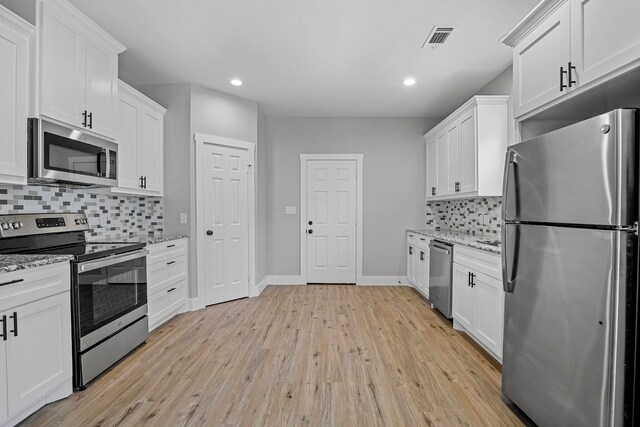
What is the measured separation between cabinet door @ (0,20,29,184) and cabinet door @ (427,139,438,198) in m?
4.45

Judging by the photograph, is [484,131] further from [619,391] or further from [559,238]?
[619,391]

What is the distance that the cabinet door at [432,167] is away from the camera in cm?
467

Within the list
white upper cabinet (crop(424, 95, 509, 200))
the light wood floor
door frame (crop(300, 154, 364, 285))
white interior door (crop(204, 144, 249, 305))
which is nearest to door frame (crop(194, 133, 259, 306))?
white interior door (crop(204, 144, 249, 305))

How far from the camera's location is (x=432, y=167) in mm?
4824

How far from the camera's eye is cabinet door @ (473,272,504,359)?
2.48 m

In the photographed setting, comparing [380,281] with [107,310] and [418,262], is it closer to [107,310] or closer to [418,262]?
[418,262]

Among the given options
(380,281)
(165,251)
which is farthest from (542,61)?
(380,281)

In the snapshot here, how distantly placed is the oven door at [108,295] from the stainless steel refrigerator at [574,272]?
108 inches

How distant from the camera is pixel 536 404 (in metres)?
1.73

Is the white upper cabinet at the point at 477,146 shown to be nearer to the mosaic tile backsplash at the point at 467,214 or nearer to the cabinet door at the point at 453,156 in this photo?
the cabinet door at the point at 453,156

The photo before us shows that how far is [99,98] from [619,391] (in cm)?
380

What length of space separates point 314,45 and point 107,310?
2832mm

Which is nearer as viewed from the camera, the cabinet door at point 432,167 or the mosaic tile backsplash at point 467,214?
the mosaic tile backsplash at point 467,214

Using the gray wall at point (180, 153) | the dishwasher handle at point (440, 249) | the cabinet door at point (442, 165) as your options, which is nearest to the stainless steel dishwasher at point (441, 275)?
the dishwasher handle at point (440, 249)
